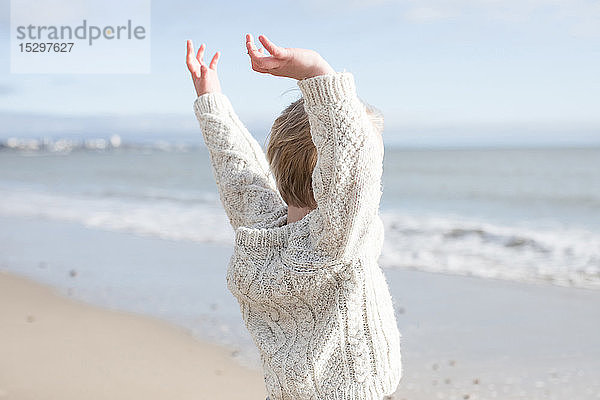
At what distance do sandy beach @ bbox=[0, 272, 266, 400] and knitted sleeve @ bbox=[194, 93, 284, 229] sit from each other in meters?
2.19

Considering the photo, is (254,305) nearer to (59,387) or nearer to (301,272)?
(301,272)

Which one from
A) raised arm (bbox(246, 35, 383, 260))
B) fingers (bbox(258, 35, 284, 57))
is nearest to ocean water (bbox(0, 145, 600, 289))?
raised arm (bbox(246, 35, 383, 260))

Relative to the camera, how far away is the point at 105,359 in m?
4.46

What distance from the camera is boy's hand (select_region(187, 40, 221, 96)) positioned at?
2291 mm

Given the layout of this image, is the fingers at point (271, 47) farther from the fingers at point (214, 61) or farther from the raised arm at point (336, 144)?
the fingers at point (214, 61)

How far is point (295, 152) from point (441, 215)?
11010 millimetres

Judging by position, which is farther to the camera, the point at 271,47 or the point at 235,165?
the point at 235,165

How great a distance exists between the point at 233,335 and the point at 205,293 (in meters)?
1.18

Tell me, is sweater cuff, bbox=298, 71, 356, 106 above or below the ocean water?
above

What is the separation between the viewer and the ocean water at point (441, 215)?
7418 millimetres

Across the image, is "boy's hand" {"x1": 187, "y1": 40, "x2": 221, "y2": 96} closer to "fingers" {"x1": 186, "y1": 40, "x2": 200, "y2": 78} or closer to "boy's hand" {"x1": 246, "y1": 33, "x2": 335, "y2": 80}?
"fingers" {"x1": 186, "y1": 40, "x2": 200, "y2": 78}

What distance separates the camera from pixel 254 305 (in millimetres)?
1922

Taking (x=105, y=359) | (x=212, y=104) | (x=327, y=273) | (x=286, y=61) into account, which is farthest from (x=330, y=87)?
(x=105, y=359)

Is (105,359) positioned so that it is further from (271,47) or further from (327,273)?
(271,47)
